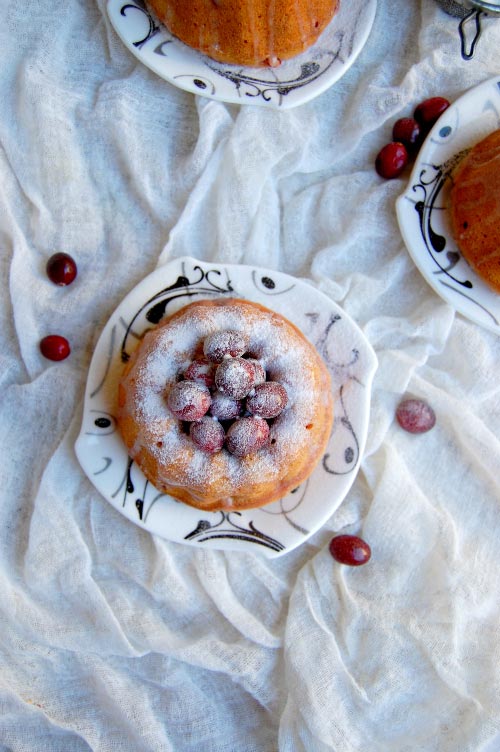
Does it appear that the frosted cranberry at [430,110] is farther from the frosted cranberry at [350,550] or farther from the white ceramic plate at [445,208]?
the frosted cranberry at [350,550]

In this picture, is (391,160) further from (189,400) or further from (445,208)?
(189,400)

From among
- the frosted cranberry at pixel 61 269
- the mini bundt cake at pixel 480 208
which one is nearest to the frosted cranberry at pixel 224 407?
the frosted cranberry at pixel 61 269

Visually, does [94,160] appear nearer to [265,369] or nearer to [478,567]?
[265,369]

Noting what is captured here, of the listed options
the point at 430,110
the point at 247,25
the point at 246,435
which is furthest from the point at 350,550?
the point at 247,25

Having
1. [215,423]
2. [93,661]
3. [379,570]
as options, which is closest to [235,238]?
[215,423]

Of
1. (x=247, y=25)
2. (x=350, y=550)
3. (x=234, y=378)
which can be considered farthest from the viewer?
(x=350, y=550)

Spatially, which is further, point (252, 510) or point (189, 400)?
point (252, 510)
